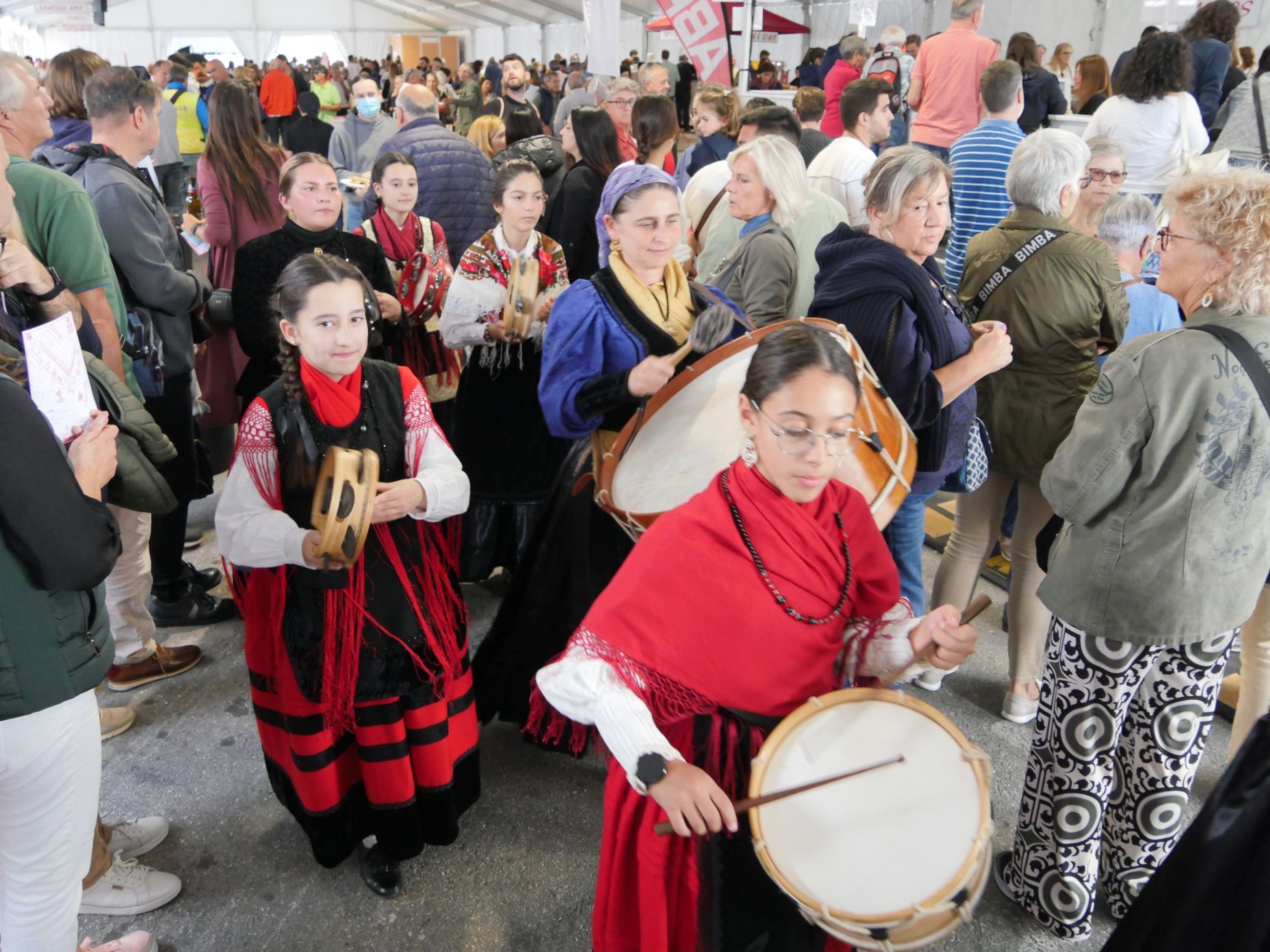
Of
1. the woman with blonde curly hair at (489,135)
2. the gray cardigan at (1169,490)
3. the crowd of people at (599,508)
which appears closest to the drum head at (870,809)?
the crowd of people at (599,508)

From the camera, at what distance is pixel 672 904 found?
1607 mm

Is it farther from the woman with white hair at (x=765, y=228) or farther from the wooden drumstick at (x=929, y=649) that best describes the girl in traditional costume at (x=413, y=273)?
the wooden drumstick at (x=929, y=649)

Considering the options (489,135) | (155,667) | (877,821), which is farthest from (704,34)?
(877,821)

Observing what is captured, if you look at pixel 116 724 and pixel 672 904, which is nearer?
pixel 672 904

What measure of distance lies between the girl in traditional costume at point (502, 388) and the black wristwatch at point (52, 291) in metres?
1.25

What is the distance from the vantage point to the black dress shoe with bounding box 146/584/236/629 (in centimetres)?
343

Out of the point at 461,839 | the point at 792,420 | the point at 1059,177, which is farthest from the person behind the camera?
the point at 1059,177

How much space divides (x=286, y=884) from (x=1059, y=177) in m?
2.85

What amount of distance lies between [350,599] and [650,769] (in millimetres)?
985

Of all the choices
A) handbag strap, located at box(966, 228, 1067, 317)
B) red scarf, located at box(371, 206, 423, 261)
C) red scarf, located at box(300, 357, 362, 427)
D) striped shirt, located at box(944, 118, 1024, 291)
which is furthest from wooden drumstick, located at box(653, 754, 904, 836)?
striped shirt, located at box(944, 118, 1024, 291)

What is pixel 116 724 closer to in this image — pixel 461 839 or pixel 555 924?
pixel 461 839

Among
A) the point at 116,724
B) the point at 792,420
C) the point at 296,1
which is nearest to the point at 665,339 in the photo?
the point at 792,420

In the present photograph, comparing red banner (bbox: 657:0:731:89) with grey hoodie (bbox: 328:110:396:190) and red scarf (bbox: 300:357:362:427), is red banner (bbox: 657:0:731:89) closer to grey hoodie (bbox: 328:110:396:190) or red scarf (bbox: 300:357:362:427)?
grey hoodie (bbox: 328:110:396:190)

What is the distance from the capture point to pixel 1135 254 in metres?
3.07
